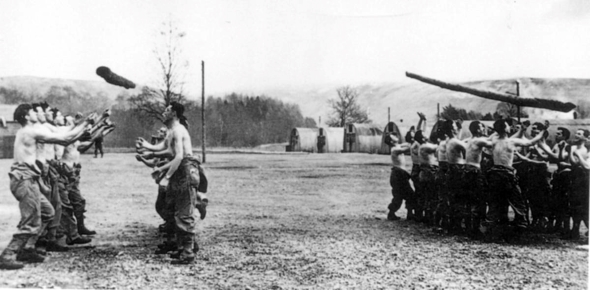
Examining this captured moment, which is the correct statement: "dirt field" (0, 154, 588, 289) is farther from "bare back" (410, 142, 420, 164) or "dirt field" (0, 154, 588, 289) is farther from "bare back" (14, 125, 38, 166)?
"bare back" (14, 125, 38, 166)

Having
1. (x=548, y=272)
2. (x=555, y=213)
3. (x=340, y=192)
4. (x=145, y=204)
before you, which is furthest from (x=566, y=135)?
(x=145, y=204)

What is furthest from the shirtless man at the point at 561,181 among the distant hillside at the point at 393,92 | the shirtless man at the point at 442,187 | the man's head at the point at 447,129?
the shirtless man at the point at 442,187

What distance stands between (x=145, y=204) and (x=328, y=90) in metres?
3.15

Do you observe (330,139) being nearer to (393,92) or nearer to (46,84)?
(393,92)

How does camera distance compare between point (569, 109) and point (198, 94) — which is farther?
point (198, 94)

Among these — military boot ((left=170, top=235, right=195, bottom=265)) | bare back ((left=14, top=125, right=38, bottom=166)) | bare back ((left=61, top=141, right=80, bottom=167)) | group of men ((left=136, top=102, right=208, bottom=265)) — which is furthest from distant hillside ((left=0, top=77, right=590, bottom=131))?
military boot ((left=170, top=235, right=195, bottom=265))

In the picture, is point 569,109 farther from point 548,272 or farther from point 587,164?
point 548,272

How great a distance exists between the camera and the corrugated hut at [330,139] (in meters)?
10.9

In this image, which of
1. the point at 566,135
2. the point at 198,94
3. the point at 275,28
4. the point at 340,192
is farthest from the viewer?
the point at 198,94

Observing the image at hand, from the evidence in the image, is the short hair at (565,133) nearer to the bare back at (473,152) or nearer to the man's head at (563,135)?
the man's head at (563,135)

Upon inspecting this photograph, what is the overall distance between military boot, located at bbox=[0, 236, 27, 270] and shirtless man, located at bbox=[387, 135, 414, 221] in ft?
14.9

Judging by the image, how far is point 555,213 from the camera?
6.10m

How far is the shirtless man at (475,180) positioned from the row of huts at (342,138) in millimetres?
3804

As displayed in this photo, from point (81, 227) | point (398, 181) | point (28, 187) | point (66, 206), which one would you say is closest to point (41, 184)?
point (28, 187)
